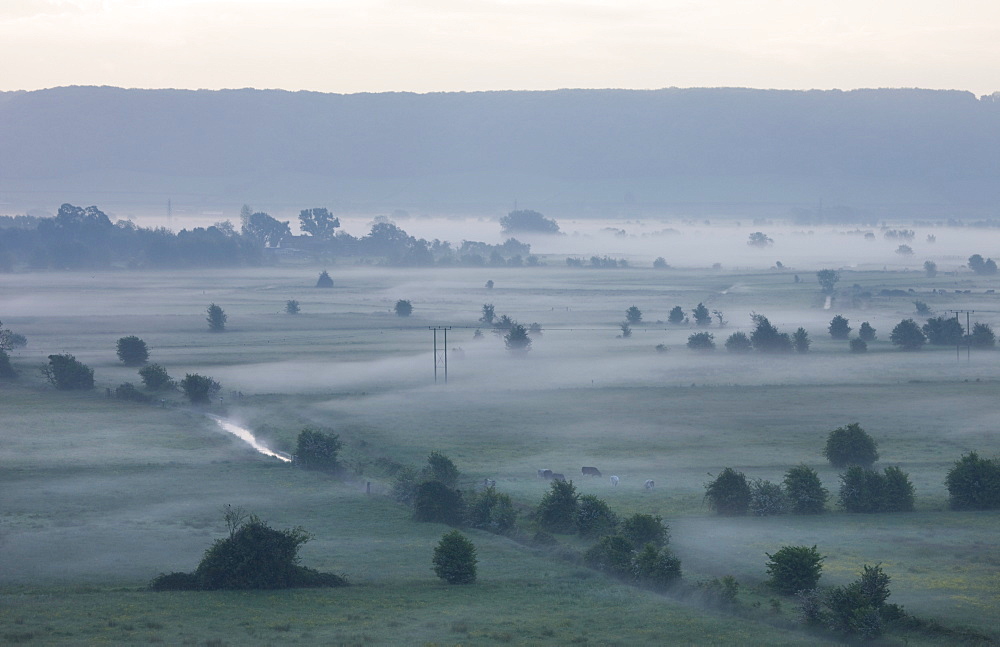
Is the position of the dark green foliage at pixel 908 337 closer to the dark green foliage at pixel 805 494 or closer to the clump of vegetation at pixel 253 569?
the dark green foliage at pixel 805 494

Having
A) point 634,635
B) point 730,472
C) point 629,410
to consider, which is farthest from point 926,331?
point 634,635

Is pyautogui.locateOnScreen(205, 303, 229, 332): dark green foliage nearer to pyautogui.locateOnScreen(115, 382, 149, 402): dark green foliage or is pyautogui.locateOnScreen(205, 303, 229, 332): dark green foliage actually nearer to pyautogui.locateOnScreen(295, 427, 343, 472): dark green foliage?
pyautogui.locateOnScreen(115, 382, 149, 402): dark green foliage

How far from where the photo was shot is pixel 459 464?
182ft

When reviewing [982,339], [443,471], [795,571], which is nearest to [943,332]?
[982,339]

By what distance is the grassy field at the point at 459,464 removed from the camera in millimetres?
34000

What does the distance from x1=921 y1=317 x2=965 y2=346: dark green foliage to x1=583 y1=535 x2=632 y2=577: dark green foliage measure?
6221cm

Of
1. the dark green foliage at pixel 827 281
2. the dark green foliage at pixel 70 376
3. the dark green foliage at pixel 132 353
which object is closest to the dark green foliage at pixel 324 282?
the dark green foliage at pixel 827 281

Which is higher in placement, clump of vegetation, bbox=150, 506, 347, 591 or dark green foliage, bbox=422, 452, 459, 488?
dark green foliage, bbox=422, 452, 459, 488

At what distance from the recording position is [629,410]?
68.8 m

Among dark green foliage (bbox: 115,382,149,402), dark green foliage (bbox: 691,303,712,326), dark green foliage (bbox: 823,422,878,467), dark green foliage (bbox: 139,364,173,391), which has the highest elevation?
dark green foliage (bbox: 691,303,712,326)

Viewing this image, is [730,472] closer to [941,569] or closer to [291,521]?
[941,569]

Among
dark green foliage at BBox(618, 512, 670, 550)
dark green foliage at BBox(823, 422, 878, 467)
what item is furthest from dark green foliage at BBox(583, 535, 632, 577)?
dark green foliage at BBox(823, 422, 878, 467)

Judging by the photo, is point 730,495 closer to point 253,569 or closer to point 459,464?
point 459,464

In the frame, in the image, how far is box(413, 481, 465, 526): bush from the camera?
152ft
